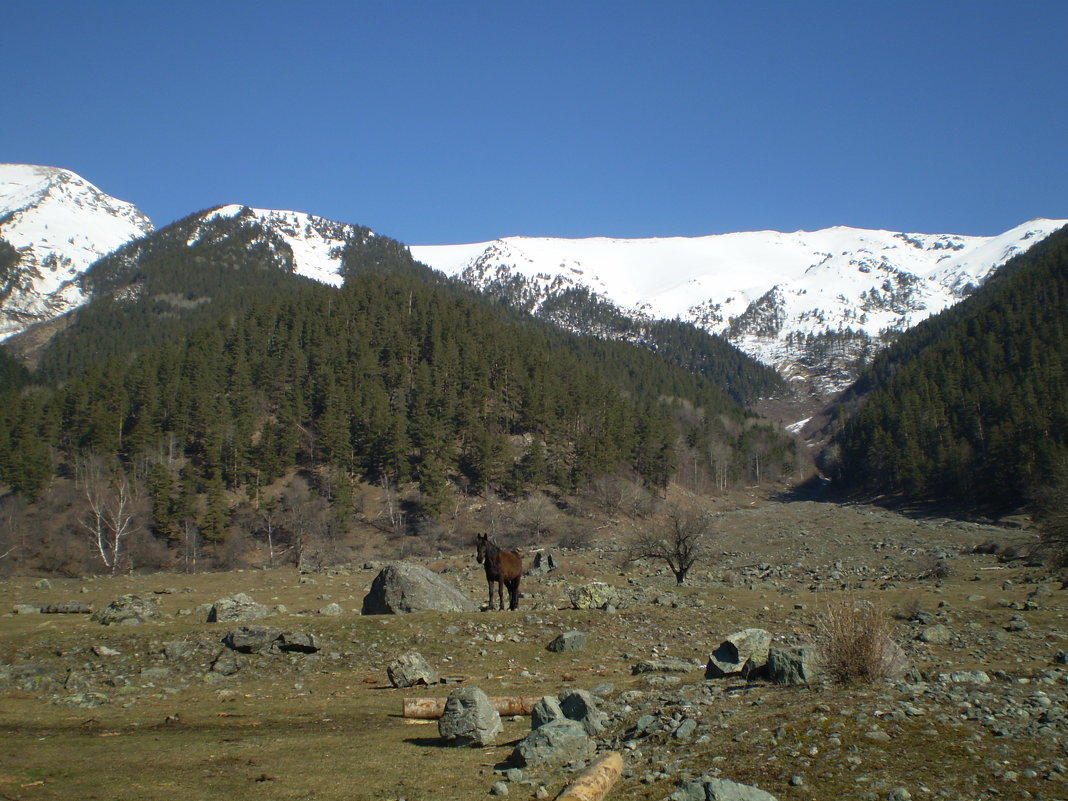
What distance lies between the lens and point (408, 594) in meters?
21.0

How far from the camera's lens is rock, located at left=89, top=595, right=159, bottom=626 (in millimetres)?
19641

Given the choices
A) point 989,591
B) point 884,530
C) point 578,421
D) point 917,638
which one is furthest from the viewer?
point 578,421

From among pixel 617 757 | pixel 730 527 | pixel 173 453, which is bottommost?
pixel 730 527

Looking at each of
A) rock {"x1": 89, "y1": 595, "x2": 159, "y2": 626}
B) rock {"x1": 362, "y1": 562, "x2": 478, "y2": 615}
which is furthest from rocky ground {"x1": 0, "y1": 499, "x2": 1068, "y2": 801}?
rock {"x1": 362, "y1": 562, "x2": 478, "y2": 615}

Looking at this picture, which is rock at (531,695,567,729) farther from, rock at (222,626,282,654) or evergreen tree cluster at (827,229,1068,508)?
evergreen tree cluster at (827,229,1068,508)

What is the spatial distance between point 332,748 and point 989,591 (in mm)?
27225

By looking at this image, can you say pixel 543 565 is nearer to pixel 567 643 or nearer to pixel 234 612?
pixel 234 612

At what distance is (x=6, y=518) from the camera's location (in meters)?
59.9

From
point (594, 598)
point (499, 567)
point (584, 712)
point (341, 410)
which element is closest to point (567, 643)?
point (499, 567)

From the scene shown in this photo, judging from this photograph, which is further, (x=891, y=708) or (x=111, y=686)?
(x=111, y=686)

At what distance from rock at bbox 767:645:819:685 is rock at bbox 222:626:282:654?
36.9 feet

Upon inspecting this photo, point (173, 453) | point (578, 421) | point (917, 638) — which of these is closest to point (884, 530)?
point (578, 421)

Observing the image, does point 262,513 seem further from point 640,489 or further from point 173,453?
point 640,489

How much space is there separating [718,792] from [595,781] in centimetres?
139
